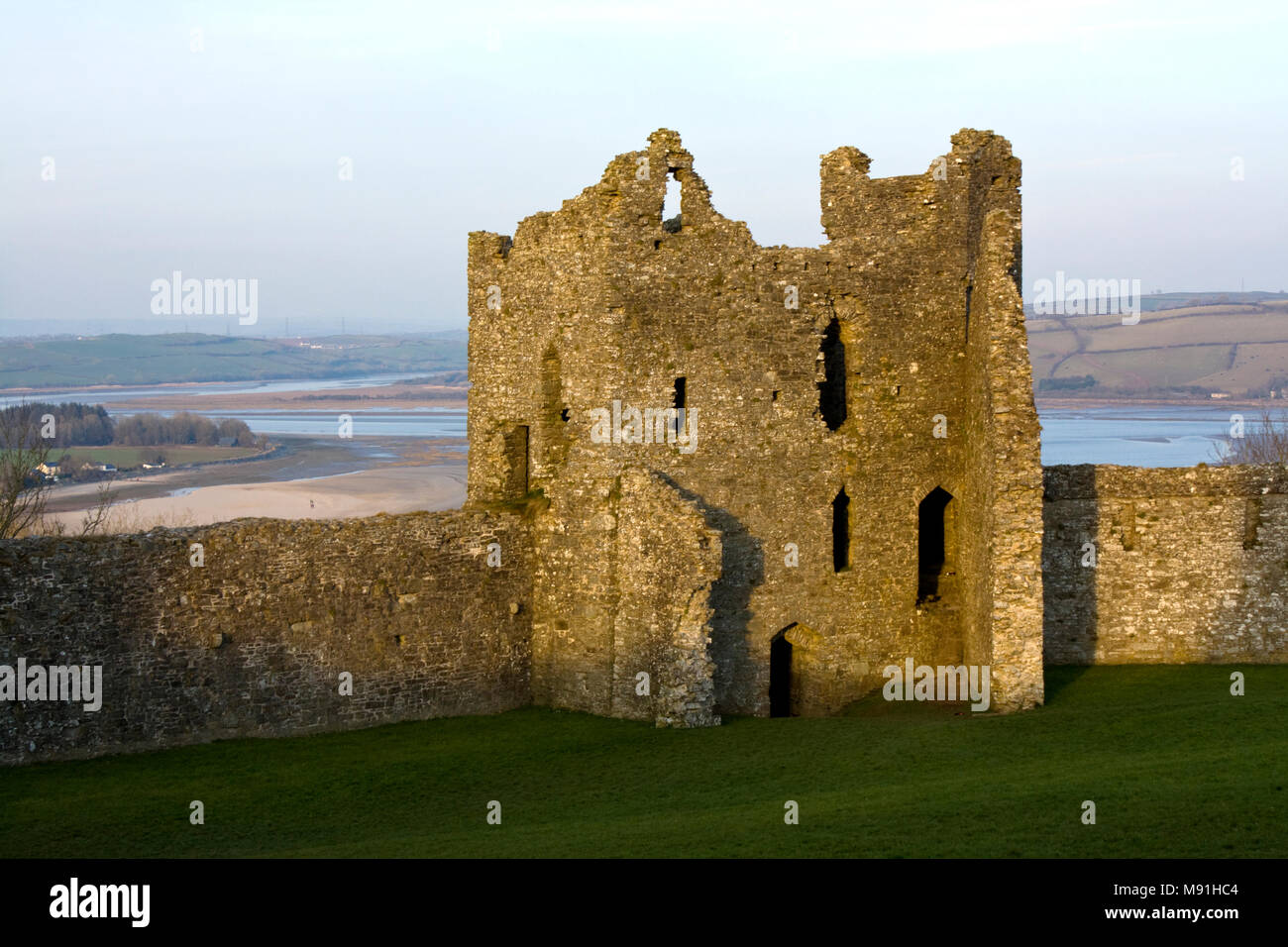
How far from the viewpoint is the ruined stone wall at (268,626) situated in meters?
20.4

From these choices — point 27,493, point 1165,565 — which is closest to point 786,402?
point 1165,565

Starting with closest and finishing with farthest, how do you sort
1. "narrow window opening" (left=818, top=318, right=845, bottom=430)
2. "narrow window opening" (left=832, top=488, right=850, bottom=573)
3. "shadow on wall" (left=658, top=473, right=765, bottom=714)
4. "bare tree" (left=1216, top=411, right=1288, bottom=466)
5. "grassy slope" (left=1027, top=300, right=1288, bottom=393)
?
"shadow on wall" (left=658, top=473, right=765, bottom=714), "narrow window opening" (left=832, top=488, right=850, bottom=573), "narrow window opening" (left=818, top=318, right=845, bottom=430), "bare tree" (left=1216, top=411, right=1288, bottom=466), "grassy slope" (left=1027, top=300, right=1288, bottom=393)

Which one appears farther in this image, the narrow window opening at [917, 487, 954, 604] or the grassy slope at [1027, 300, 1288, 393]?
the grassy slope at [1027, 300, 1288, 393]

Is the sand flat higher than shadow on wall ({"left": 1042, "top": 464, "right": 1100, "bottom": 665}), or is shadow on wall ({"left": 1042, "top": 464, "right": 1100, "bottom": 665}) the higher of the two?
shadow on wall ({"left": 1042, "top": 464, "right": 1100, "bottom": 665})

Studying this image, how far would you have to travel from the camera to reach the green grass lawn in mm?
16703

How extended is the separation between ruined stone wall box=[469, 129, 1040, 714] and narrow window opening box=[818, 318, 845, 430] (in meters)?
0.09

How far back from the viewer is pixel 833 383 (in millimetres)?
27016

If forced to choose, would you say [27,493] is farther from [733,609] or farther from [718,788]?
[718,788]

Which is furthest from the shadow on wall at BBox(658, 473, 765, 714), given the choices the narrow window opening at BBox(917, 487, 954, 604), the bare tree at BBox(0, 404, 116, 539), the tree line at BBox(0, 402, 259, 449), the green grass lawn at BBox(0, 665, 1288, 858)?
the tree line at BBox(0, 402, 259, 449)

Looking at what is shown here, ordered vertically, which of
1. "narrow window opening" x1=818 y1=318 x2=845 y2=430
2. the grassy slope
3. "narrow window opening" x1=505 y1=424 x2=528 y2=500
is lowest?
"narrow window opening" x1=505 y1=424 x2=528 y2=500

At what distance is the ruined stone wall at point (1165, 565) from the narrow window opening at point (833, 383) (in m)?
4.50

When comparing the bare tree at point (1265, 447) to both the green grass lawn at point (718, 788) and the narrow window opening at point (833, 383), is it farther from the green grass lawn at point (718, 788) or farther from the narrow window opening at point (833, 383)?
the green grass lawn at point (718, 788)

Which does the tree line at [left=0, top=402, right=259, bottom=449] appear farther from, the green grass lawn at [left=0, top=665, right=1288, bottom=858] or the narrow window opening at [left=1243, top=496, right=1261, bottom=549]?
the narrow window opening at [left=1243, top=496, right=1261, bottom=549]

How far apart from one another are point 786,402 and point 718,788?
7.69m
